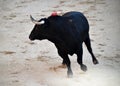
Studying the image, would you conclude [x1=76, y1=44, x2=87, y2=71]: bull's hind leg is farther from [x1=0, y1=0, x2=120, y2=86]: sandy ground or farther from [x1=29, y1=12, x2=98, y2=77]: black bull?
[x1=0, y1=0, x2=120, y2=86]: sandy ground

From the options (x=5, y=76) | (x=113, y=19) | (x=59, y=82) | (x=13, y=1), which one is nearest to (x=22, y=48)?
(x=5, y=76)

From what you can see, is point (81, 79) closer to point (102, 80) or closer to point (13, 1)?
point (102, 80)

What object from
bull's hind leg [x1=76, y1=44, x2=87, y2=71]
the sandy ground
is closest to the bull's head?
bull's hind leg [x1=76, y1=44, x2=87, y2=71]

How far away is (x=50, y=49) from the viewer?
9031mm

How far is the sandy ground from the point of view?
7410 mm

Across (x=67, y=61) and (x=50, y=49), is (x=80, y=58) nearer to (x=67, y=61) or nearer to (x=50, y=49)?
(x=67, y=61)

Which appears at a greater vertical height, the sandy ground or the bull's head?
the bull's head

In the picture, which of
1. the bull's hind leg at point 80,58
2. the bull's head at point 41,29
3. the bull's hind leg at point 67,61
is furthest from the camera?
the bull's hind leg at point 67,61

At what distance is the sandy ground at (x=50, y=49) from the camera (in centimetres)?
741

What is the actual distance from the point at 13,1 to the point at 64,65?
6.14 metres

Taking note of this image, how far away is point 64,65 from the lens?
794 centimetres

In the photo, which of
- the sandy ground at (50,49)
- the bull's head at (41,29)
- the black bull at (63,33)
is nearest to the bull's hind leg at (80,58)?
the black bull at (63,33)

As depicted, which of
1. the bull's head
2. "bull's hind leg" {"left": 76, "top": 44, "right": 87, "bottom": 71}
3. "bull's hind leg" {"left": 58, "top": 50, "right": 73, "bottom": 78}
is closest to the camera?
the bull's head

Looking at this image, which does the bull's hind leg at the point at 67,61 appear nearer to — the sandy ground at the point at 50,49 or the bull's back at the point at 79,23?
the sandy ground at the point at 50,49
